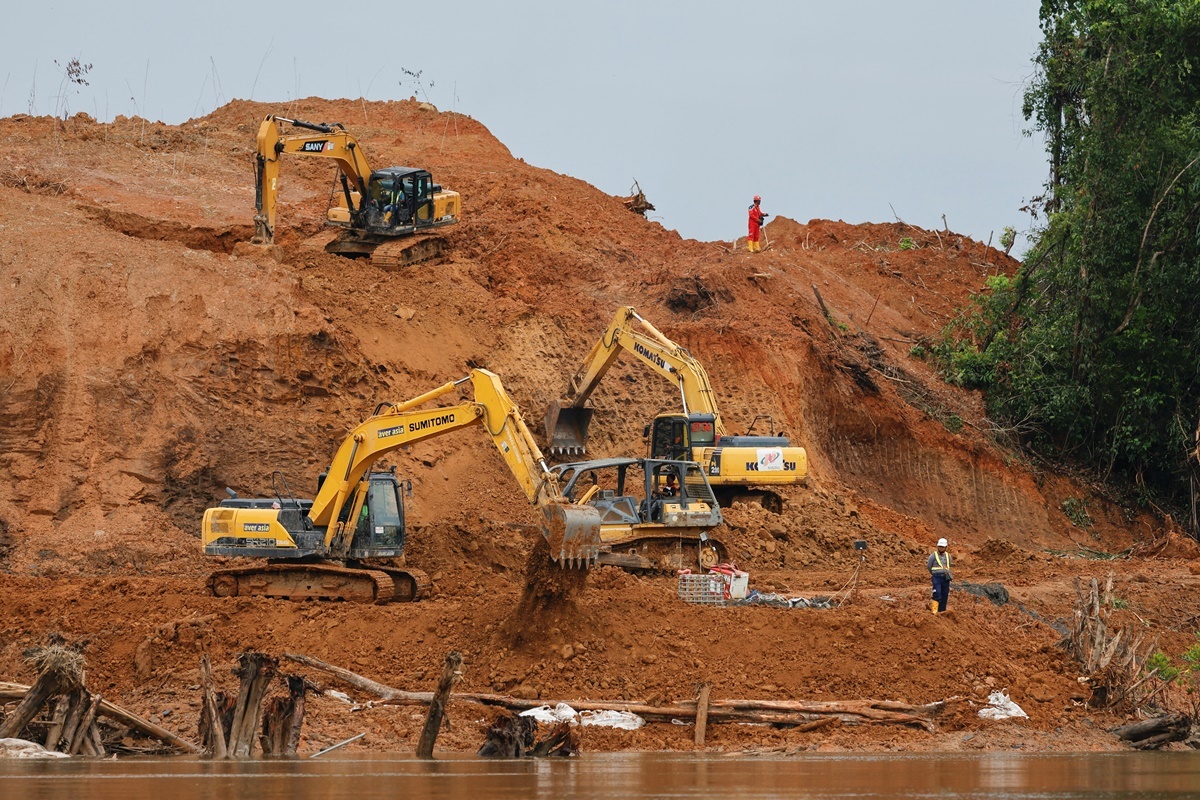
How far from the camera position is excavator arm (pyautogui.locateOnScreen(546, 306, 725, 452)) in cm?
2589

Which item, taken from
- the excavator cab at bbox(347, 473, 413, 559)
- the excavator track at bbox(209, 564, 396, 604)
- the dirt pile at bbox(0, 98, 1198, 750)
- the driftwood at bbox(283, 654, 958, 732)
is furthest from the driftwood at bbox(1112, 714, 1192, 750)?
the excavator cab at bbox(347, 473, 413, 559)

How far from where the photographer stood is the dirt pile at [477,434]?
16703 mm

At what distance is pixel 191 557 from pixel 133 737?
1038 cm

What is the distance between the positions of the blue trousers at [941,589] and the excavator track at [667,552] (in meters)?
3.86

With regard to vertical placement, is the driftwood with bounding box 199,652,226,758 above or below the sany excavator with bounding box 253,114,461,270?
below

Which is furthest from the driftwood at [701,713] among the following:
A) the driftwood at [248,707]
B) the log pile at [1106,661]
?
the log pile at [1106,661]

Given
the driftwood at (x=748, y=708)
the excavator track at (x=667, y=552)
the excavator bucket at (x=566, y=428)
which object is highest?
the excavator bucket at (x=566, y=428)

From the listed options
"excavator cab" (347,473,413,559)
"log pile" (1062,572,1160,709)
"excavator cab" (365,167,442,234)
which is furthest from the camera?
"excavator cab" (365,167,442,234)

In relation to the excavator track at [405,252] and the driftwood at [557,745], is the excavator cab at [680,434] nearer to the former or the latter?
the excavator track at [405,252]

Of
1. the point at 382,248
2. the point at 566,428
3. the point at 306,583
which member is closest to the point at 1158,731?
the point at 306,583

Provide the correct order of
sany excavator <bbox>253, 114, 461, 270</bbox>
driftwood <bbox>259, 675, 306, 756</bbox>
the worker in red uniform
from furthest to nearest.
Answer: the worker in red uniform
sany excavator <bbox>253, 114, 461, 270</bbox>
driftwood <bbox>259, 675, 306, 756</bbox>

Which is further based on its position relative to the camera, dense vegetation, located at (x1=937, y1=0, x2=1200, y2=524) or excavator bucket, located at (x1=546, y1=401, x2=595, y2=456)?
dense vegetation, located at (x1=937, y1=0, x2=1200, y2=524)

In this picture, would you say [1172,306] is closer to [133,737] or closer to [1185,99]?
[1185,99]

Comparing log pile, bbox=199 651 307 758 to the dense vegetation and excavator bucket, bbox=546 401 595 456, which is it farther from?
the dense vegetation
